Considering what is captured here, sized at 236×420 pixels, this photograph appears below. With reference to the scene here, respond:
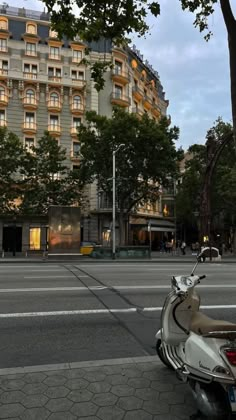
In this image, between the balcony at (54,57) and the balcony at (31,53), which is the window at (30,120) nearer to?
the balcony at (31,53)

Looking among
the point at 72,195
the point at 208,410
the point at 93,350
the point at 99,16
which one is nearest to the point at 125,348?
the point at 93,350

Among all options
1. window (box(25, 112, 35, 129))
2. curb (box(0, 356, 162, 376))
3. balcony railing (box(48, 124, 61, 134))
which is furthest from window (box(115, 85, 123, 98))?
curb (box(0, 356, 162, 376))

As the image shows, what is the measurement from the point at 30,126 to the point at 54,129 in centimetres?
256

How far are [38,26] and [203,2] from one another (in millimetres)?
43676

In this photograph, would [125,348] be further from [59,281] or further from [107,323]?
[59,281]

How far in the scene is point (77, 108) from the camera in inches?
1774

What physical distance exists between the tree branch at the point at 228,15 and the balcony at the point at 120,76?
43180mm

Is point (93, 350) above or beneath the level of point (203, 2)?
beneath

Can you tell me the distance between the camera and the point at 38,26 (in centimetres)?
4516

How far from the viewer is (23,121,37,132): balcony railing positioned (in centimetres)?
4352

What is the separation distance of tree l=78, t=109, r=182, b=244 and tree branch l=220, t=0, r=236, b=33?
27844 mm

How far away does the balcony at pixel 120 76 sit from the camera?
46094mm

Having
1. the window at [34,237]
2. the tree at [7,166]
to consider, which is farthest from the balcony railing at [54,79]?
the window at [34,237]

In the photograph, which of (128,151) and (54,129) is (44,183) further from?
(54,129)
